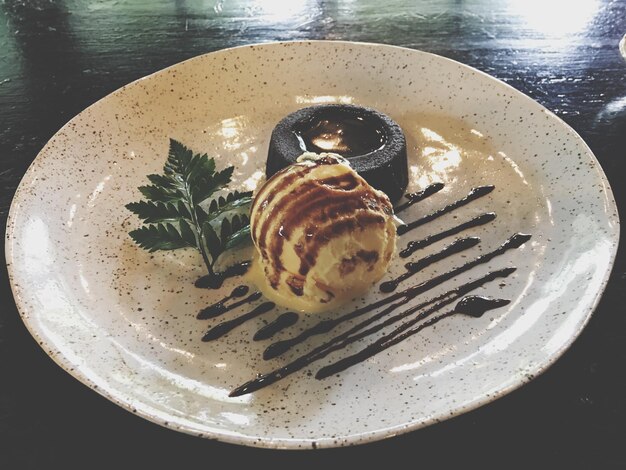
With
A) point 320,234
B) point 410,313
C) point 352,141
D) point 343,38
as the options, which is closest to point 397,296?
point 410,313

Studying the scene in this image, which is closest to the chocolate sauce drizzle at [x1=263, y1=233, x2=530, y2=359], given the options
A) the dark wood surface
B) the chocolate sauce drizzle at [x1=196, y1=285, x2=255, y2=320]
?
the chocolate sauce drizzle at [x1=196, y1=285, x2=255, y2=320]

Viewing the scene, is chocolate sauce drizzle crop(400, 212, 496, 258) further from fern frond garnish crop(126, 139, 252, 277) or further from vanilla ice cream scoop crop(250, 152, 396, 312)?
fern frond garnish crop(126, 139, 252, 277)

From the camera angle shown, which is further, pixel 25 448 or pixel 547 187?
pixel 547 187

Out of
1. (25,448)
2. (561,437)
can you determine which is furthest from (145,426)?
(561,437)

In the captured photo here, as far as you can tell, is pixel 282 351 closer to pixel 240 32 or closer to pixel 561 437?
pixel 561 437

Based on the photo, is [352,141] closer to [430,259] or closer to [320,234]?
[430,259]
